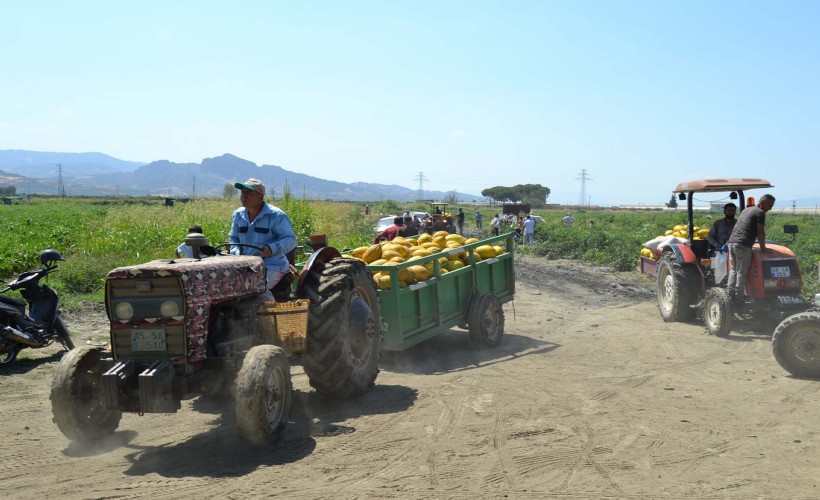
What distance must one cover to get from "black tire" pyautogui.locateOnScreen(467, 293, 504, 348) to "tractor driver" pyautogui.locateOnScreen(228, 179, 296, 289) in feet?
12.0

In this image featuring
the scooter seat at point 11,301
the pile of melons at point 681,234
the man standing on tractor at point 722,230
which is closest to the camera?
the scooter seat at point 11,301

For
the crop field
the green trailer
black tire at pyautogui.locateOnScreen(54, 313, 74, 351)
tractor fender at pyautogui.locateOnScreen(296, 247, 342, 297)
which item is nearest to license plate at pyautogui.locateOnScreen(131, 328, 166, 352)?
tractor fender at pyautogui.locateOnScreen(296, 247, 342, 297)

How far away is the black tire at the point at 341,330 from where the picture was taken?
6621 millimetres

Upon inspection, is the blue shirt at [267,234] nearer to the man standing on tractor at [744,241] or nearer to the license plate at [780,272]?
the man standing on tractor at [744,241]

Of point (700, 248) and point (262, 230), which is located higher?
point (262, 230)

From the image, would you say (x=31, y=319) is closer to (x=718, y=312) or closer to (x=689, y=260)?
(x=718, y=312)

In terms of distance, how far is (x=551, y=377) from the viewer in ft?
26.8

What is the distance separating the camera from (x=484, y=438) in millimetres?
5934

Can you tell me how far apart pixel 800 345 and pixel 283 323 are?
5.83m

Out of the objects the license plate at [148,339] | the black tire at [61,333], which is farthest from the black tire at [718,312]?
the black tire at [61,333]

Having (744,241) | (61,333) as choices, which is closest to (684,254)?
(744,241)

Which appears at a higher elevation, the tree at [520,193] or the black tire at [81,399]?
the tree at [520,193]

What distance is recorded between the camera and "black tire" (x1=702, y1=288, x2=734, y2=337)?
34.0 feet

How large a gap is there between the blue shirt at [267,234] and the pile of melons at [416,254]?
1.45 meters
